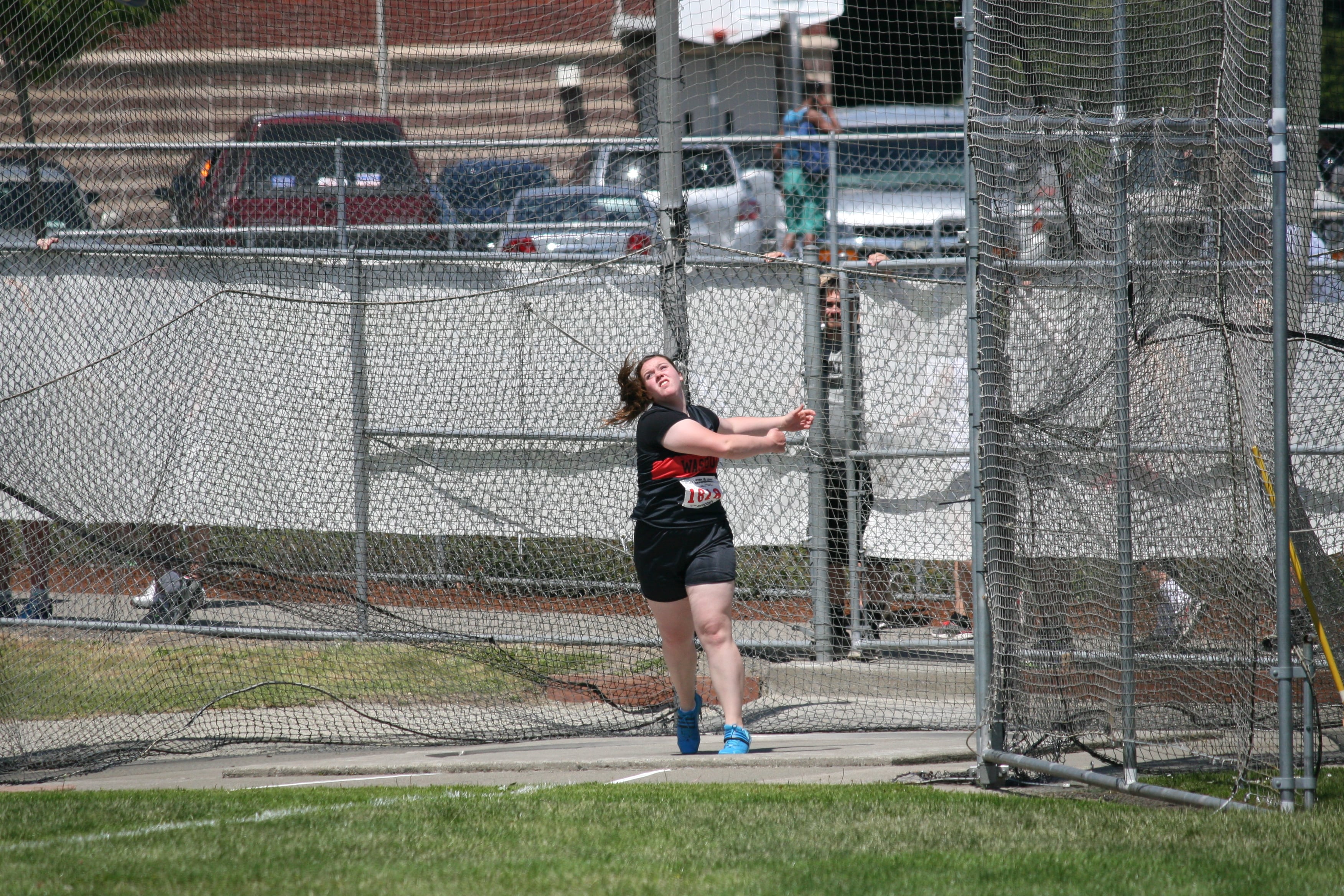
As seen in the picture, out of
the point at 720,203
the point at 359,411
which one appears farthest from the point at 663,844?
the point at 720,203

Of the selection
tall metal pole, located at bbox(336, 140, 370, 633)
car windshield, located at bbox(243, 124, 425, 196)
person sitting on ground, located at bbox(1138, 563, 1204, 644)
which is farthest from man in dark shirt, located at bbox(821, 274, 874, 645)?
car windshield, located at bbox(243, 124, 425, 196)

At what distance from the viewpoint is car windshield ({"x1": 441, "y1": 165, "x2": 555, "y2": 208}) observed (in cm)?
931

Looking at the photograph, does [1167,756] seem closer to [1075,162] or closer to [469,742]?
[1075,162]

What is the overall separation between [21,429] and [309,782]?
320cm

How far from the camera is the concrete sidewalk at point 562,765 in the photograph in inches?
213

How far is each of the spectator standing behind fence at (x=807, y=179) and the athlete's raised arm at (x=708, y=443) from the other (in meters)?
4.30

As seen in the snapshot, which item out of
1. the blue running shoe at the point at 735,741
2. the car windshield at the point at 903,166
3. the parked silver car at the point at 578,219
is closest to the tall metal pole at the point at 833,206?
the parked silver car at the point at 578,219

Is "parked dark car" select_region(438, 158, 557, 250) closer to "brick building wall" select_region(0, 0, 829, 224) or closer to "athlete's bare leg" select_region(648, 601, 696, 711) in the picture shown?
"brick building wall" select_region(0, 0, 829, 224)

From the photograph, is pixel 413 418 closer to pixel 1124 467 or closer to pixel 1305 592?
pixel 1124 467

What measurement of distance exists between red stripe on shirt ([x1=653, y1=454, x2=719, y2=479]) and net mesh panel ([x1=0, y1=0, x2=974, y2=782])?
1.82 meters

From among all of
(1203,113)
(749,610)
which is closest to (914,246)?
(749,610)

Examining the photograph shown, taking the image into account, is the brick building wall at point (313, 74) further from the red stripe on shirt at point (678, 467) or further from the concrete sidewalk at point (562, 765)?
the concrete sidewalk at point (562, 765)

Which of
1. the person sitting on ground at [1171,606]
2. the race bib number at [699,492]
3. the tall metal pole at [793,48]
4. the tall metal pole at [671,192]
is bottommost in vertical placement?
the person sitting on ground at [1171,606]

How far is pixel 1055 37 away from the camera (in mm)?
5215
